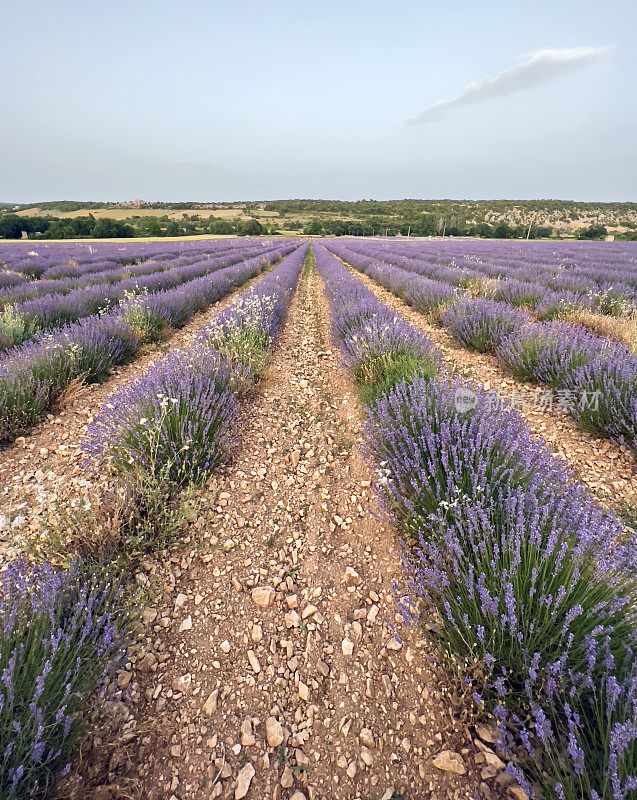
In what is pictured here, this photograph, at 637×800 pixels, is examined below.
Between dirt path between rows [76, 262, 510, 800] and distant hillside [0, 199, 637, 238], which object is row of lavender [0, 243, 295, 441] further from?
distant hillside [0, 199, 637, 238]

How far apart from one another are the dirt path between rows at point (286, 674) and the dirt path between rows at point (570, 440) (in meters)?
1.65

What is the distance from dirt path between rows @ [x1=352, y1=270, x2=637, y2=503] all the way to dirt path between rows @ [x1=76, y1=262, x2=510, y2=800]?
165 centimetres

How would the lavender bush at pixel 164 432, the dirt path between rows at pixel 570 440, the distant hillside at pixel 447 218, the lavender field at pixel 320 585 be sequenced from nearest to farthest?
the lavender field at pixel 320 585
the lavender bush at pixel 164 432
the dirt path between rows at pixel 570 440
the distant hillside at pixel 447 218

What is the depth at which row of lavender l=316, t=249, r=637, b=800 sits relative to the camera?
0.97 m

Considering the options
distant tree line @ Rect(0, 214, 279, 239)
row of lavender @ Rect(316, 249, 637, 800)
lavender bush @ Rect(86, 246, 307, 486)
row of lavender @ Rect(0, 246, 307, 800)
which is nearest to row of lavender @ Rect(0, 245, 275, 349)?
lavender bush @ Rect(86, 246, 307, 486)

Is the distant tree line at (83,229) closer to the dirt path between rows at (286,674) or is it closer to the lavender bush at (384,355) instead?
the lavender bush at (384,355)

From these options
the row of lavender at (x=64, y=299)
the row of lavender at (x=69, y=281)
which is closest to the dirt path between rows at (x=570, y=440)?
the row of lavender at (x=64, y=299)

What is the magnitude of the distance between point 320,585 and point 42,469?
2.23 m

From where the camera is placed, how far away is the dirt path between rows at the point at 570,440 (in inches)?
98.3

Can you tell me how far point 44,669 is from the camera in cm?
106

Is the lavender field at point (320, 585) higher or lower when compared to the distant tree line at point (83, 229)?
lower

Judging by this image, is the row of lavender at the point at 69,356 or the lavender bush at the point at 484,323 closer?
the row of lavender at the point at 69,356

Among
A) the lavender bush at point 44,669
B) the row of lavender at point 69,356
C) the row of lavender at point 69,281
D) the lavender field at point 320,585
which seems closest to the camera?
the lavender bush at point 44,669

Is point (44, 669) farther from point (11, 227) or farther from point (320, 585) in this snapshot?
point (11, 227)
